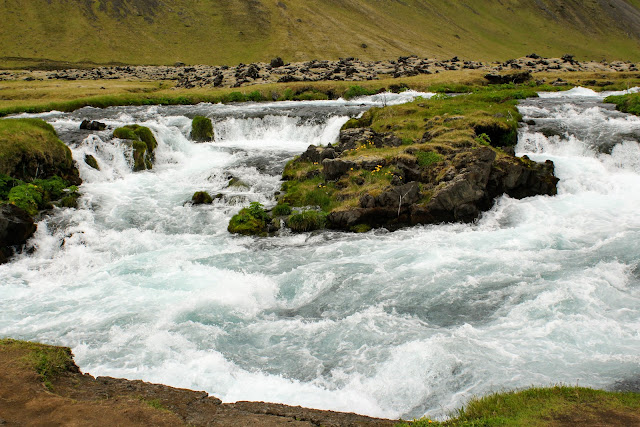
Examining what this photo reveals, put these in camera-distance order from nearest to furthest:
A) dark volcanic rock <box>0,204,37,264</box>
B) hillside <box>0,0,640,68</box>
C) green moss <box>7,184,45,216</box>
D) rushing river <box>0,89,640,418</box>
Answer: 1. rushing river <box>0,89,640,418</box>
2. dark volcanic rock <box>0,204,37,264</box>
3. green moss <box>7,184,45,216</box>
4. hillside <box>0,0,640,68</box>

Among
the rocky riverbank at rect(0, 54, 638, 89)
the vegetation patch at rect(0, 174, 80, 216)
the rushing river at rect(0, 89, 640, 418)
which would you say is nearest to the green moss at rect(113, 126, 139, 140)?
the rushing river at rect(0, 89, 640, 418)

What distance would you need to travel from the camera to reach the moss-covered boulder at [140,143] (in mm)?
30625

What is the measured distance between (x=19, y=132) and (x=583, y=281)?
2763 cm

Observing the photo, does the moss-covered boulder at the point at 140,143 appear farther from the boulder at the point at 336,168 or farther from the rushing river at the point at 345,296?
the boulder at the point at 336,168

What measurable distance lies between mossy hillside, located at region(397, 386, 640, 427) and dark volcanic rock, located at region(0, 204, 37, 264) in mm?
17764

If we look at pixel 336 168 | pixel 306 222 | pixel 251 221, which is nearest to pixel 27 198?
pixel 251 221

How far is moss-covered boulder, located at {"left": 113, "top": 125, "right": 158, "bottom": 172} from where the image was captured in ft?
100

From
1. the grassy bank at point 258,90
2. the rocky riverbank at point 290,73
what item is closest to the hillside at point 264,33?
the rocky riverbank at point 290,73

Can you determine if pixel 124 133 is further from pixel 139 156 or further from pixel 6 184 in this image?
pixel 6 184

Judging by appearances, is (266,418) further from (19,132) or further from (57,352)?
(19,132)

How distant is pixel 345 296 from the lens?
49.5 feet

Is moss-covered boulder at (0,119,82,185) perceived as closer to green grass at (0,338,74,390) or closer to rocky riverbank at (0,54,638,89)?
green grass at (0,338,74,390)

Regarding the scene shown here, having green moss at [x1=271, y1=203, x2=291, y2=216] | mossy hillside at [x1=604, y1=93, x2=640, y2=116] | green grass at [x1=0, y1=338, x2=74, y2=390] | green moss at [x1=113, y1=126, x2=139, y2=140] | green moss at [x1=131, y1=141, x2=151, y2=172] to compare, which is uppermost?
mossy hillside at [x1=604, y1=93, x2=640, y2=116]

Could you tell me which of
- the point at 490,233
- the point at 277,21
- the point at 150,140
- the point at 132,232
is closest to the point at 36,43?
the point at 277,21
